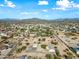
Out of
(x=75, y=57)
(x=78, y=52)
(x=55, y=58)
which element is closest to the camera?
(x=55, y=58)

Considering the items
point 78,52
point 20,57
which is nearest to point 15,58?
point 20,57

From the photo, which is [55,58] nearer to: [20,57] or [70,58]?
[70,58]

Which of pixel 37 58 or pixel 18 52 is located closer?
pixel 37 58

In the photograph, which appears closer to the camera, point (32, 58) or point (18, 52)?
point (32, 58)

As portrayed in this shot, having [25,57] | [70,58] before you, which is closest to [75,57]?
[70,58]

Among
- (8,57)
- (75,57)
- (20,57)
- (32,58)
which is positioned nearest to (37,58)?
(32,58)

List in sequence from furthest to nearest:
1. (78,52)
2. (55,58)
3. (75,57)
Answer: (78,52), (75,57), (55,58)

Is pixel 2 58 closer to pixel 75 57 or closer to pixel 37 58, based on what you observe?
pixel 37 58

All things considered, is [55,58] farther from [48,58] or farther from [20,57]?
[20,57]
